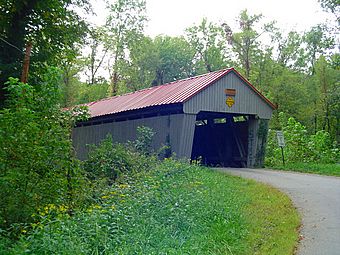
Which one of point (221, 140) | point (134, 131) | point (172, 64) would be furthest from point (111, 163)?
point (172, 64)

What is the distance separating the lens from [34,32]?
15.8m

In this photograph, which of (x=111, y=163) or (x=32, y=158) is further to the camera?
(x=111, y=163)

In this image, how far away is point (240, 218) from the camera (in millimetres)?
7797

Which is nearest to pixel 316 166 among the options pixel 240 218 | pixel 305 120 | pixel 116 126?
pixel 116 126

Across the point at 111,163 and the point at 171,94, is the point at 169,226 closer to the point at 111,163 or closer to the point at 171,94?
the point at 111,163

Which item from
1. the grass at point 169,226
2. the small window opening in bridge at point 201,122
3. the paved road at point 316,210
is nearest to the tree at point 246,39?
the small window opening in bridge at point 201,122

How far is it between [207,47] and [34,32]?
33.0m

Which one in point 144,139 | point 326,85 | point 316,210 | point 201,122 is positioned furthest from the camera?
point 326,85

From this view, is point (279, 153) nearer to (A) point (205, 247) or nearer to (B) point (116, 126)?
(B) point (116, 126)

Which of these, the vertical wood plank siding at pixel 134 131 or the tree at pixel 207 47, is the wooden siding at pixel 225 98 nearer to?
the vertical wood plank siding at pixel 134 131

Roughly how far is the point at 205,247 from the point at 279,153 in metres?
17.9

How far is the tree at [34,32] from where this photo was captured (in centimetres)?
1439

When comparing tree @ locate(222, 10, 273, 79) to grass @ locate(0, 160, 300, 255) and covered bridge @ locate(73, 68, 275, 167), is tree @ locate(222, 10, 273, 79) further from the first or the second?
grass @ locate(0, 160, 300, 255)

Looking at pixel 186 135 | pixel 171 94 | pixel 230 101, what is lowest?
pixel 186 135
